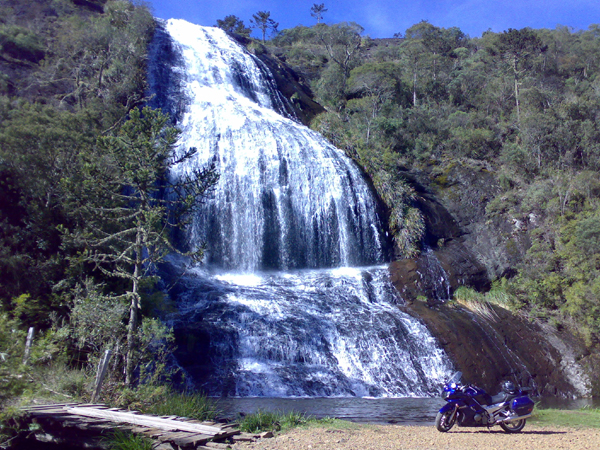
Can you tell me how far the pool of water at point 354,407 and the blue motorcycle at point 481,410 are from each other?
150cm

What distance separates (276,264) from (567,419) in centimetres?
1486

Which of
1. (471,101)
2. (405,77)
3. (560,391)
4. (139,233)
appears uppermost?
(405,77)

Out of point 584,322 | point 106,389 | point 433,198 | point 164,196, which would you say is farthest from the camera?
point 433,198

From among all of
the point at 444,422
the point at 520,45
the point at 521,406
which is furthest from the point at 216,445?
the point at 520,45

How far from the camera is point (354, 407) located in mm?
11812

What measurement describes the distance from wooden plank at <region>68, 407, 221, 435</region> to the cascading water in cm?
618

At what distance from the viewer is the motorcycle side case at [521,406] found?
8375 mm

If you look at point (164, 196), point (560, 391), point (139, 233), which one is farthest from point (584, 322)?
point (164, 196)

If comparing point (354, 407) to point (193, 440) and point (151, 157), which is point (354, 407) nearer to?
point (193, 440)

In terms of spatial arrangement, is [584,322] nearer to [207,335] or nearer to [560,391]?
[560,391]

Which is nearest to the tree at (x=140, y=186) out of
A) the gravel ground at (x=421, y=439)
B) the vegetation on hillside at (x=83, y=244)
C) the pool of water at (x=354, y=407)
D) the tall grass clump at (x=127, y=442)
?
the vegetation on hillside at (x=83, y=244)

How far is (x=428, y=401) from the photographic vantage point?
13.1m

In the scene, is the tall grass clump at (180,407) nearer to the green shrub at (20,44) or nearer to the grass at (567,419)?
the grass at (567,419)

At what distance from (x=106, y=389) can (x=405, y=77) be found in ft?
134
